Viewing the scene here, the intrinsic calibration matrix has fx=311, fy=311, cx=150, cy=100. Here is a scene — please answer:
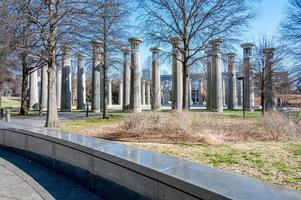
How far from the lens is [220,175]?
126 inches

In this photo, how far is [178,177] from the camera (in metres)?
3.16

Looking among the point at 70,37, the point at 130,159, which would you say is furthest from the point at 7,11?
the point at 130,159

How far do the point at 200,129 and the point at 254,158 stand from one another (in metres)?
3.31

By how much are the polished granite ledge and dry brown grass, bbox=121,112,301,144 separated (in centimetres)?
518

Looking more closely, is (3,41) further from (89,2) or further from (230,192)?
(230,192)

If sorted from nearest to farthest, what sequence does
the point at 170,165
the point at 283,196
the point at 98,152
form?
the point at 283,196 → the point at 170,165 → the point at 98,152

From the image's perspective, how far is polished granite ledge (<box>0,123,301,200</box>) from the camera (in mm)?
2676

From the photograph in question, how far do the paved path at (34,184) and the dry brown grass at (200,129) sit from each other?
14.8 ft

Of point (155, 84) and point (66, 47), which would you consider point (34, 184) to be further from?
point (155, 84)

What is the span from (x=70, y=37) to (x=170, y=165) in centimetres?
1219

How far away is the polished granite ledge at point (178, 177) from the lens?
2.68 metres

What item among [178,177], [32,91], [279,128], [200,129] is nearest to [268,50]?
[279,128]

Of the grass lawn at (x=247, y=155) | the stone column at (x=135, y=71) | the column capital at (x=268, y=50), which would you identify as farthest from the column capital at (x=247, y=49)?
the grass lawn at (x=247, y=155)

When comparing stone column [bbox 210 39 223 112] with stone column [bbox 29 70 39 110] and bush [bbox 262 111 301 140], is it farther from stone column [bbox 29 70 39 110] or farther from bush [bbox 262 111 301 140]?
stone column [bbox 29 70 39 110]
